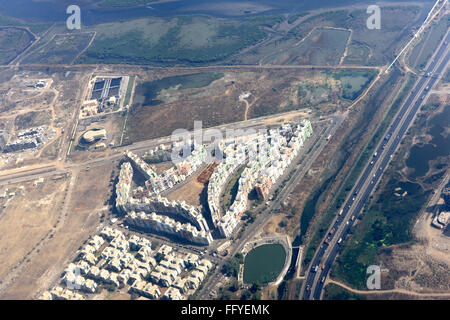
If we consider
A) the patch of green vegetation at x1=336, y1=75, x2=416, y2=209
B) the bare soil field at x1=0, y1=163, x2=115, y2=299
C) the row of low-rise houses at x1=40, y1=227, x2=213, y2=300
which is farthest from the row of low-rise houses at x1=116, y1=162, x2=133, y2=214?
the patch of green vegetation at x1=336, y1=75, x2=416, y2=209

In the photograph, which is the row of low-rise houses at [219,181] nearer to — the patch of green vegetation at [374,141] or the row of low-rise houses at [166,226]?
the row of low-rise houses at [166,226]

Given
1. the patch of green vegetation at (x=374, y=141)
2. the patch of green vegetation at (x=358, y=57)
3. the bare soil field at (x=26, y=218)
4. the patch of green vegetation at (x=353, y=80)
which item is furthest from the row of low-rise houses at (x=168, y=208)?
the patch of green vegetation at (x=358, y=57)

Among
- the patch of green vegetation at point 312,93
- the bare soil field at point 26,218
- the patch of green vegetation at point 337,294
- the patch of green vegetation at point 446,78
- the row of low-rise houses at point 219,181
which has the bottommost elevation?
the bare soil field at point 26,218

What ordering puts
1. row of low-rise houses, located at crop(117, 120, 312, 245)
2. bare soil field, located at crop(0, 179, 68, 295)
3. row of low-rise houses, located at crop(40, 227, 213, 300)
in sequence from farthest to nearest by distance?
bare soil field, located at crop(0, 179, 68, 295), row of low-rise houses, located at crop(117, 120, 312, 245), row of low-rise houses, located at crop(40, 227, 213, 300)

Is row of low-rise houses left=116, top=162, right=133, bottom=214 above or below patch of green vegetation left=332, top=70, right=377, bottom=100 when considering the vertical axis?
below

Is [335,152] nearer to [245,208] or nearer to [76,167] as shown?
[245,208]

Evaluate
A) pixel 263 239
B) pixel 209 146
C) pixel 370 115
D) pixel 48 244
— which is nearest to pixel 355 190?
pixel 263 239

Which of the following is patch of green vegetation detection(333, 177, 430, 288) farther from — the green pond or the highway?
the green pond

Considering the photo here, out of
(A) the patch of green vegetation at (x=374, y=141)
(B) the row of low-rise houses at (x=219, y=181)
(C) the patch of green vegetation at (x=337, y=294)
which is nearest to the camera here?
(C) the patch of green vegetation at (x=337, y=294)
